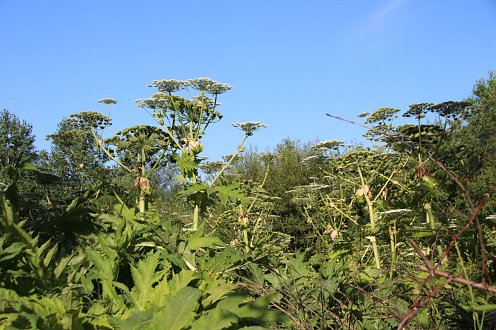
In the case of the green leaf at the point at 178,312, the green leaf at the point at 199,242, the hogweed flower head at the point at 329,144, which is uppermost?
the hogweed flower head at the point at 329,144

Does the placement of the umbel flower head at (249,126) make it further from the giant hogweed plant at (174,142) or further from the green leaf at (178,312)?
the green leaf at (178,312)

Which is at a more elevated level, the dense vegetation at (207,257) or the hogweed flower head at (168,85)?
Answer: the hogweed flower head at (168,85)

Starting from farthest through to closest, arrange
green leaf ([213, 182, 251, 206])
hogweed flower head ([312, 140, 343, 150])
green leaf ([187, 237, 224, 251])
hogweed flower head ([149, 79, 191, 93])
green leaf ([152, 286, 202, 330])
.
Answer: hogweed flower head ([312, 140, 343, 150])
hogweed flower head ([149, 79, 191, 93])
green leaf ([213, 182, 251, 206])
green leaf ([187, 237, 224, 251])
green leaf ([152, 286, 202, 330])

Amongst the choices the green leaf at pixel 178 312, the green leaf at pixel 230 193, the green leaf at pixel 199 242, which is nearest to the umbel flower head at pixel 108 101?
the green leaf at pixel 230 193

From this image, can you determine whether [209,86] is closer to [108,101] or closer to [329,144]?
[108,101]

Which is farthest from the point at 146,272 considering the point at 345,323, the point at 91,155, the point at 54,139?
the point at 91,155

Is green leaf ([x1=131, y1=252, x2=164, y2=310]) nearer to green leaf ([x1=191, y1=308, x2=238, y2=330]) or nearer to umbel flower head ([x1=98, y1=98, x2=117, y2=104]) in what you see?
green leaf ([x1=191, y1=308, x2=238, y2=330])

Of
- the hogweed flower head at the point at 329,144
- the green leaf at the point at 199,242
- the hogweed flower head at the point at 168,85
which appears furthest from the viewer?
the hogweed flower head at the point at 329,144

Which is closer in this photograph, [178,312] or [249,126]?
[178,312]

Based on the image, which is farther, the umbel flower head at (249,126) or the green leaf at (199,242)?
the umbel flower head at (249,126)

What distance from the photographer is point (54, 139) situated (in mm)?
6285

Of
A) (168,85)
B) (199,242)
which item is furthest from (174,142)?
(199,242)

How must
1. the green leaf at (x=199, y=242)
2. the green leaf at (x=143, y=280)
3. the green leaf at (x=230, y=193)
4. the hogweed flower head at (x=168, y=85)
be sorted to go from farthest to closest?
the hogweed flower head at (x=168, y=85), the green leaf at (x=230, y=193), the green leaf at (x=199, y=242), the green leaf at (x=143, y=280)

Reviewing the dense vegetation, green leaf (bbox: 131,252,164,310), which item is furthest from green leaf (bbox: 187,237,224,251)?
green leaf (bbox: 131,252,164,310)
